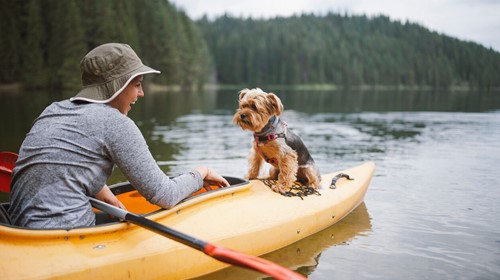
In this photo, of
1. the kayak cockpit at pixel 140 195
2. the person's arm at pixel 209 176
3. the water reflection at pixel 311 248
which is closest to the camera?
the person's arm at pixel 209 176

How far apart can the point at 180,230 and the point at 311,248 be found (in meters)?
1.76

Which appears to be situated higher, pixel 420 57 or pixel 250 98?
pixel 420 57

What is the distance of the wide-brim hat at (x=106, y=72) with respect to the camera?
3172mm

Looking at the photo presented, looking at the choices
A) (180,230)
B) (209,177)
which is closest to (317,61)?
(209,177)

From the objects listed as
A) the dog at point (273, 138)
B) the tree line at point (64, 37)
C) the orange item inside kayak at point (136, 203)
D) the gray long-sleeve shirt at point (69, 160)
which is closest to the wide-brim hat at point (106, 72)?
the gray long-sleeve shirt at point (69, 160)

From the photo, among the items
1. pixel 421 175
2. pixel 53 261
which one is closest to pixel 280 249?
pixel 53 261

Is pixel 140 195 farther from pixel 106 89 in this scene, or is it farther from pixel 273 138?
pixel 106 89

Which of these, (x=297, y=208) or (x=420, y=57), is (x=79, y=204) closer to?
(x=297, y=208)

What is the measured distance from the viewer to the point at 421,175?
29.5 feet

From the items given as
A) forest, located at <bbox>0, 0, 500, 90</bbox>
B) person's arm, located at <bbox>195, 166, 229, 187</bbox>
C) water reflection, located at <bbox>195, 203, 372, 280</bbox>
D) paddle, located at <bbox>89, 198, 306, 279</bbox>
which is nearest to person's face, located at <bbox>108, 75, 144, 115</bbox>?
paddle, located at <bbox>89, 198, 306, 279</bbox>

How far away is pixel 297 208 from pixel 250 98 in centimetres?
138

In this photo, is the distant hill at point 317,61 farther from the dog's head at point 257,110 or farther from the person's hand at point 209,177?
the person's hand at point 209,177

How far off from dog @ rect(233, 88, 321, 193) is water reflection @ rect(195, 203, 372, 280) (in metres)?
0.68

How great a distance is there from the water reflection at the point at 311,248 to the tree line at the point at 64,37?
1683 inches
